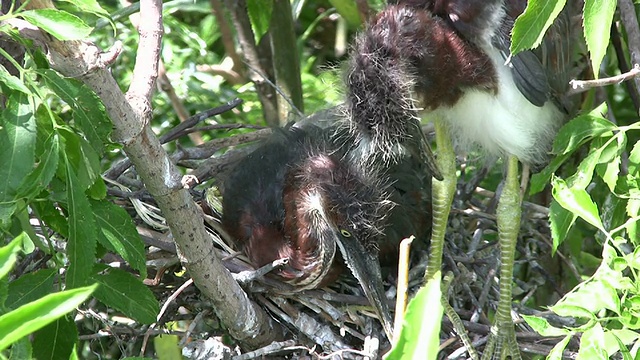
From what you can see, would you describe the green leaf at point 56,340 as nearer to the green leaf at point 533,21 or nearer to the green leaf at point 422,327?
the green leaf at point 422,327

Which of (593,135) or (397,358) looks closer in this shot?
(397,358)

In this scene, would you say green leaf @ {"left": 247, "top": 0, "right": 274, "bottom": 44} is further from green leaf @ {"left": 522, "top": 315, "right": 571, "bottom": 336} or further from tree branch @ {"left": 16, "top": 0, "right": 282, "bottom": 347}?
green leaf @ {"left": 522, "top": 315, "right": 571, "bottom": 336}

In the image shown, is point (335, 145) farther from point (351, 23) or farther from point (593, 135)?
point (593, 135)

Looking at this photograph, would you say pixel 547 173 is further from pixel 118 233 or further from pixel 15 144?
pixel 15 144

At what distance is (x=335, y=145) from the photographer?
2.55m

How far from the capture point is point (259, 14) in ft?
9.07

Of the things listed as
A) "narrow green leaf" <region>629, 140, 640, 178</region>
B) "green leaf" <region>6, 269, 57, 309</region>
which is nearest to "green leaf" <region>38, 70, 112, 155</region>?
"green leaf" <region>6, 269, 57, 309</region>

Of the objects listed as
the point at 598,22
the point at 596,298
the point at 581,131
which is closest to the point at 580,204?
the point at 596,298

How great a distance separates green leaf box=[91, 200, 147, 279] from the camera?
1.67 meters

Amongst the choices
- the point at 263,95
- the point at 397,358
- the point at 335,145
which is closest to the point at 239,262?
the point at 335,145

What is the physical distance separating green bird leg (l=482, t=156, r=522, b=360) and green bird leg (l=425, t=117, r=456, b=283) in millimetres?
162

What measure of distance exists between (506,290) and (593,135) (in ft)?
2.34

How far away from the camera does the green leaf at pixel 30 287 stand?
1.58 meters

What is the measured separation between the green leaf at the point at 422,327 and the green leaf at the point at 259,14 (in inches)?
75.0
